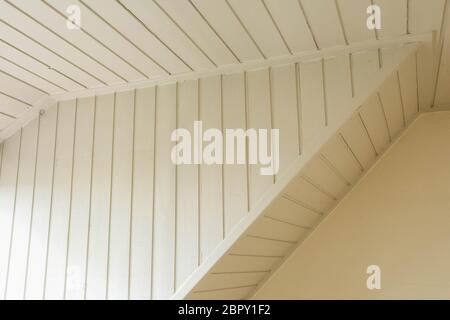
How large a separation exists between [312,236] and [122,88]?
1.12m

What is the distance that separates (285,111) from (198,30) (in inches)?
16.3

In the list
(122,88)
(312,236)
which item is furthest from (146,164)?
(312,236)

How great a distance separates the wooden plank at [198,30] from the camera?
133 centimetres

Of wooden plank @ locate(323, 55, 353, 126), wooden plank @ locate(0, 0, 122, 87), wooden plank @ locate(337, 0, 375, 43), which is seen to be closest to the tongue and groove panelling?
wooden plank @ locate(323, 55, 353, 126)

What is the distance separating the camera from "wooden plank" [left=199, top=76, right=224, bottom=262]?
5.34 feet

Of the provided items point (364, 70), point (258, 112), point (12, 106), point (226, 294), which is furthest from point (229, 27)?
Result: point (226, 294)

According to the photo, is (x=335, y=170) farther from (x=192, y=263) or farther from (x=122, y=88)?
(x=122, y=88)

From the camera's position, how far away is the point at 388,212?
7.06 ft

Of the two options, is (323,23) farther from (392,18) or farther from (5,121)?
(5,121)

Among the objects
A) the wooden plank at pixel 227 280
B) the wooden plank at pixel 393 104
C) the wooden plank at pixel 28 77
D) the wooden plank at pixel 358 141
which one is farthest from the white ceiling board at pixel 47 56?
the wooden plank at pixel 393 104

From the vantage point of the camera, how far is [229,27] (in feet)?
4.77

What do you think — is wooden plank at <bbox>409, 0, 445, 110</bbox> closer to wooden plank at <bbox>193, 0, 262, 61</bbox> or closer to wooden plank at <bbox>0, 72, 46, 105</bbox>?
wooden plank at <bbox>193, 0, 262, 61</bbox>

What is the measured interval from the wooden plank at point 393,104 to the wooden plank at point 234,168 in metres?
0.49

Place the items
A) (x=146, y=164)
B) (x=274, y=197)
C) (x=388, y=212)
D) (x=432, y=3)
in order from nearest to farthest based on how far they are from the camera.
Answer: (x=432, y=3), (x=274, y=197), (x=146, y=164), (x=388, y=212)
